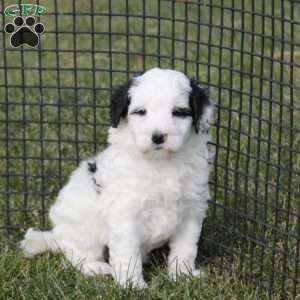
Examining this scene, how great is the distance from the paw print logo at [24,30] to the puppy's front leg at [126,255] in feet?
4.48

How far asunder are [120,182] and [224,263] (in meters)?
0.96

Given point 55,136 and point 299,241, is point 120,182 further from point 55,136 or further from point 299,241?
point 55,136

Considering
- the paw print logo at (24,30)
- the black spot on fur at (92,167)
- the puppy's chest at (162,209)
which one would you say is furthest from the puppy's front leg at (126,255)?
the paw print logo at (24,30)

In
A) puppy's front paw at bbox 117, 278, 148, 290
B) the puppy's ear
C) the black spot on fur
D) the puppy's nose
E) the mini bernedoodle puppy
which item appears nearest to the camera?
the puppy's nose

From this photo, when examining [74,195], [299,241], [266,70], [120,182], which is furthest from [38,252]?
[266,70]

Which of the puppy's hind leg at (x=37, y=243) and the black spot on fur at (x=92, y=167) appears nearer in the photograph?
the black spot on fur at (x=92, y=167)

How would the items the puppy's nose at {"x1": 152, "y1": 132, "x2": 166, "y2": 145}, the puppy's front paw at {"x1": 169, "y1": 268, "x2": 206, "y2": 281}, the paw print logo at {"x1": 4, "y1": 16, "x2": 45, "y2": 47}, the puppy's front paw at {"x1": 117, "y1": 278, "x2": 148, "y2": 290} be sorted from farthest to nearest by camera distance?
the paw print logo at {"x1": 4, "y1": 16, "x2": 45, "y2": 47}
the puppy's front paw at {"x1": 169, "y1": 268, "x2": 206, "y2": 281}
the puppy's front paw at {"x1": 117, "y1": 278, "x2": 148, "y2": 290}
the puppy's nose at {"x1": 152, "y1": 132, "x2": 166, "y2": 145}

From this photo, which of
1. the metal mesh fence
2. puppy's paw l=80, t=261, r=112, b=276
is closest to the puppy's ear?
the metal mesh fence

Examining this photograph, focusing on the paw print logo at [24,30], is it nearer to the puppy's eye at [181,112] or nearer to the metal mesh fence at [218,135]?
the metal mesh fence at [218,135]

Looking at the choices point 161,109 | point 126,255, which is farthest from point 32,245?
point 161,109

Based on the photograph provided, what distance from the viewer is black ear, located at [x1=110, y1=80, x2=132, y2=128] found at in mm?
4570

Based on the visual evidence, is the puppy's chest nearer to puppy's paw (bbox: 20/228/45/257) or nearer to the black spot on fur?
the black spot on fur

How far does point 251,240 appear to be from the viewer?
501cm

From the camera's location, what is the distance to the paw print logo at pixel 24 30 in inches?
201
